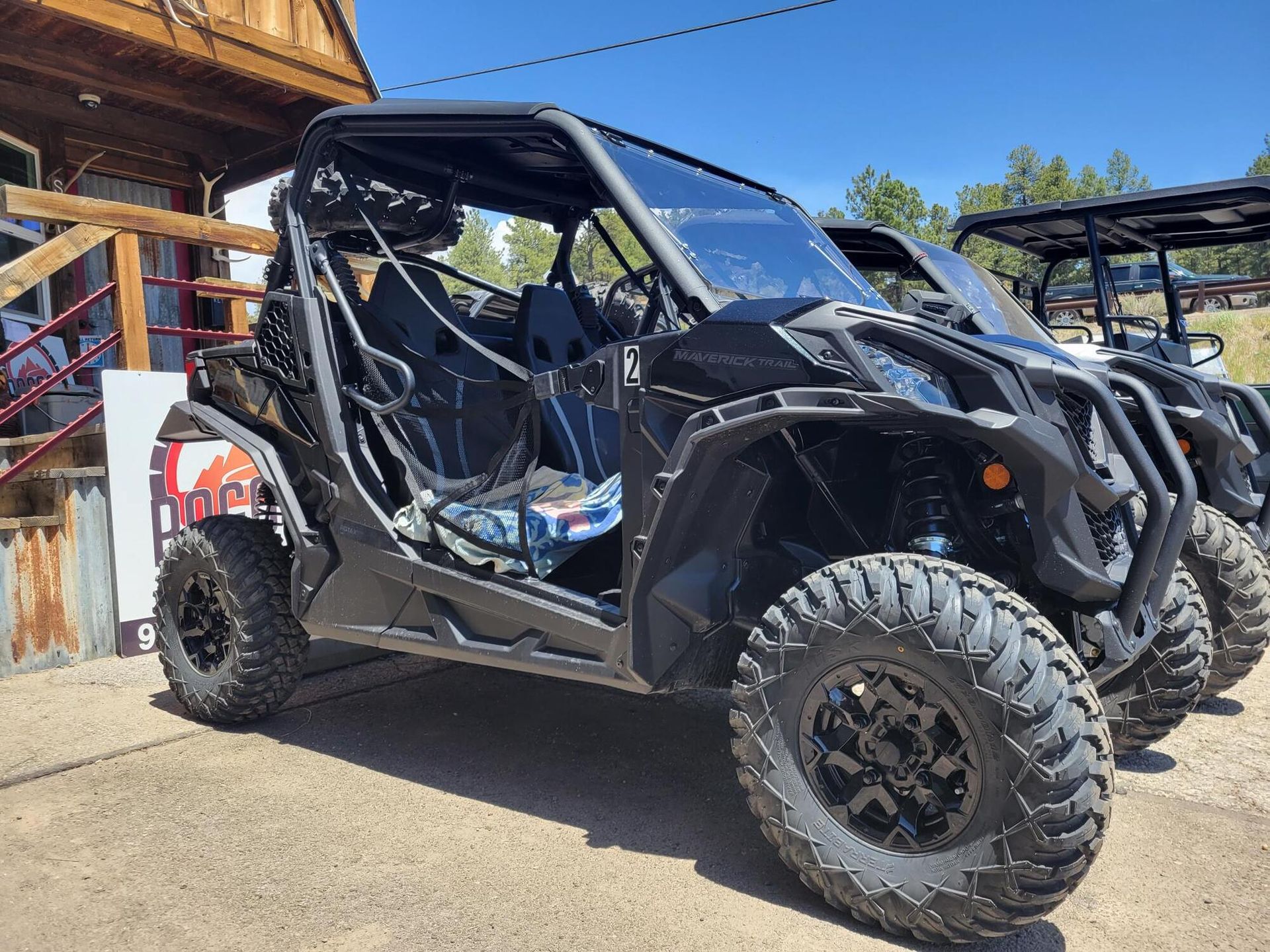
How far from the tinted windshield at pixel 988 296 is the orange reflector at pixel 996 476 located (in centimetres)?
319

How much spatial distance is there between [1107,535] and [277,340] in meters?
3.07

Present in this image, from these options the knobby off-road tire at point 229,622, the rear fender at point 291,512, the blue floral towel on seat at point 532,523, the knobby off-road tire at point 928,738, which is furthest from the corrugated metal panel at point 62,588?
the knobby off-road tire at point 928,738

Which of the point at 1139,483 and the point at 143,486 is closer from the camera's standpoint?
the point at 1139,483

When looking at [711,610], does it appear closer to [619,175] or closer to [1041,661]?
[1041,661]

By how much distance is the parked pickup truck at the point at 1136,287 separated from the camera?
28.8 feet

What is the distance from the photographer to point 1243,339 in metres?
22.0

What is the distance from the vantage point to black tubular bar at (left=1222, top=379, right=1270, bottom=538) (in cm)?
452

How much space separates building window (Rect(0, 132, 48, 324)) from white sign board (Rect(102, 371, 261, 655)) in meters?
3.13

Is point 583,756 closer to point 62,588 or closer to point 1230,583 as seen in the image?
point 1230,583

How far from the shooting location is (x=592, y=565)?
360 cm

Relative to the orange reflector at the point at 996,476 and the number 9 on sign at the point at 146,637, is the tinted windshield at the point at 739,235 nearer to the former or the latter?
the orange reflector at the point at 996,476

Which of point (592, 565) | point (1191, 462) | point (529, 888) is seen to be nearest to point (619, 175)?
point (592, 565)

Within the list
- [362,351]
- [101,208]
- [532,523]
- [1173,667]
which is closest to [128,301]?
[101,208]

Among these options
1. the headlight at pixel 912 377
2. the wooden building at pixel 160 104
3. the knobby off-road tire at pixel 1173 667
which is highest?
the wooden building at pixel 160 104
